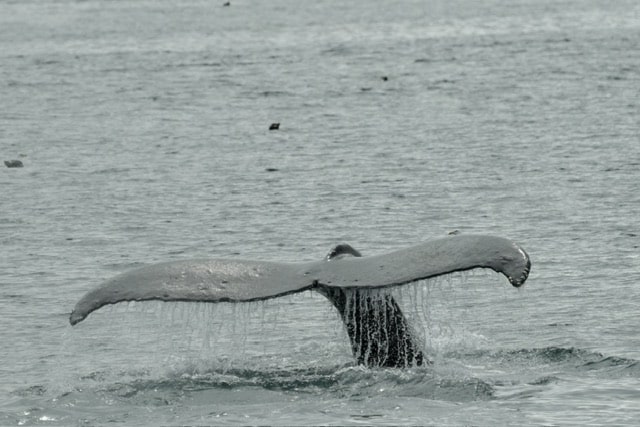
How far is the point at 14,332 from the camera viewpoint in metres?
11.5

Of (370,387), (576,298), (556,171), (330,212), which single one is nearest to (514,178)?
(556,171)

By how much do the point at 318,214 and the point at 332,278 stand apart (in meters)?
7.43

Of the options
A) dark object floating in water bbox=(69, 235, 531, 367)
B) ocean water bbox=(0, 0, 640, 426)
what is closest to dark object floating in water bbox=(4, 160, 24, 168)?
ocean water bbox=(0, 0, 640, 426)

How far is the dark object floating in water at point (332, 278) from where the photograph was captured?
796 cm

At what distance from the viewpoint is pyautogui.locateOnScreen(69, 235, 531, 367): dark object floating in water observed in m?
7.96

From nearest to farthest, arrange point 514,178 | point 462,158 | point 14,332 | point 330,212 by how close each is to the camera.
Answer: point 14,332
point 330,212
point 514,178
point 462,158

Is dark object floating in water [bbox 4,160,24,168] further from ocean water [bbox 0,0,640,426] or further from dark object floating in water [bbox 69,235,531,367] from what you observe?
dark object floating in water [bbox 69,235,531,367]

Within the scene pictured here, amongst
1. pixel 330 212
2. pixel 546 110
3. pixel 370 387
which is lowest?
pixel 370 387

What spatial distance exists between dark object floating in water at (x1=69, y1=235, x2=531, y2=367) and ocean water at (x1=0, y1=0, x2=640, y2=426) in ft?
0.90

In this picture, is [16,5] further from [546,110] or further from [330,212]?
[330,212]

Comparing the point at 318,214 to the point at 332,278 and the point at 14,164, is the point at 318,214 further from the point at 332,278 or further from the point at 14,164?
the point at 332,278

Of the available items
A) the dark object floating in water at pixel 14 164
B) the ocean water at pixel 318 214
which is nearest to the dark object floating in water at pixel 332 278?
the ocean water at pixel 318 214

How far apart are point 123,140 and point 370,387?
13019 mm

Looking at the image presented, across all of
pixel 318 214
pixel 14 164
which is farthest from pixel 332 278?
pixel 14 164
